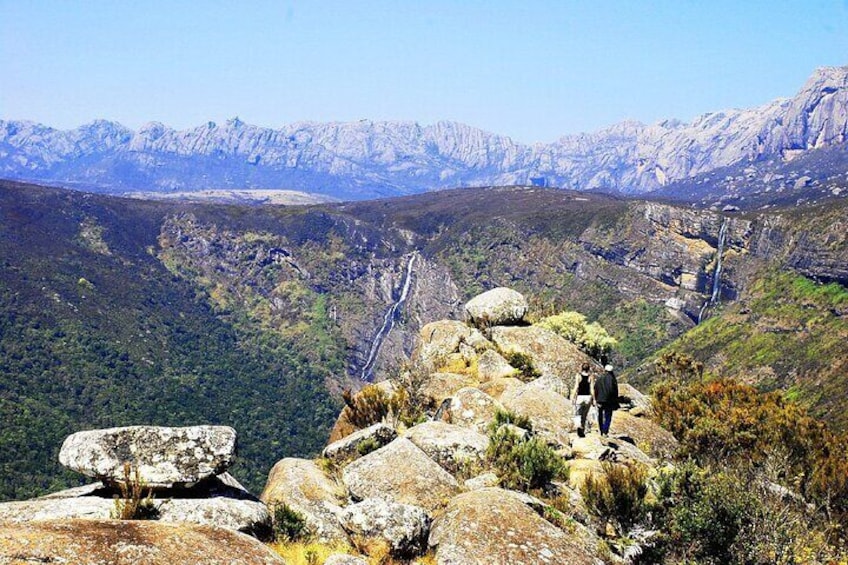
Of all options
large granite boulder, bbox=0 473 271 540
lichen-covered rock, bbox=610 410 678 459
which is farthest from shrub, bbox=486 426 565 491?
lichen-covered rock, bbox=610 410 678 459

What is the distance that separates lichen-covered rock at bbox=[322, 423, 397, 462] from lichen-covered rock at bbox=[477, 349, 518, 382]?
8.70 m

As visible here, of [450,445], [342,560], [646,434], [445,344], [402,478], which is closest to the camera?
[342,560]

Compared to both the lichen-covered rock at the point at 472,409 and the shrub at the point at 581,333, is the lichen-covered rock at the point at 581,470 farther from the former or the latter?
the shrub at the point at 581,333

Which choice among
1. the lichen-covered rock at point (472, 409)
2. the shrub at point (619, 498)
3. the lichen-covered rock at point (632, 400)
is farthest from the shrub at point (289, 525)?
the lichen-covered rock at point (632, 400)

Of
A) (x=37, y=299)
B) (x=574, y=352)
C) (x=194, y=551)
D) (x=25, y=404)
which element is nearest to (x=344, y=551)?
(x=194, y=551)

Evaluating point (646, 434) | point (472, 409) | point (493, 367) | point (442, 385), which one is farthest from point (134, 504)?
point (493, 367)

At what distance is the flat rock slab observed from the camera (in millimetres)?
10586

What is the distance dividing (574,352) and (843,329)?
129758 millimetres

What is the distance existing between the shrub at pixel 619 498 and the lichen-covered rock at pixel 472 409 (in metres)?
5.79

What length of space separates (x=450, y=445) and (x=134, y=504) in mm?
7637

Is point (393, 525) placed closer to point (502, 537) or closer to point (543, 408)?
point (502, 537)

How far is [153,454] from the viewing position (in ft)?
35.7

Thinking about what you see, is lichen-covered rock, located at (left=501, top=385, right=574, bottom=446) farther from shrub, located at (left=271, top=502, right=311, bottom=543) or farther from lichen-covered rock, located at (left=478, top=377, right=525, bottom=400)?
shrub, located at (left=271, top=502, right=311, bottom=543)

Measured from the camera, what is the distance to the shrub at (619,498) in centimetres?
1214
